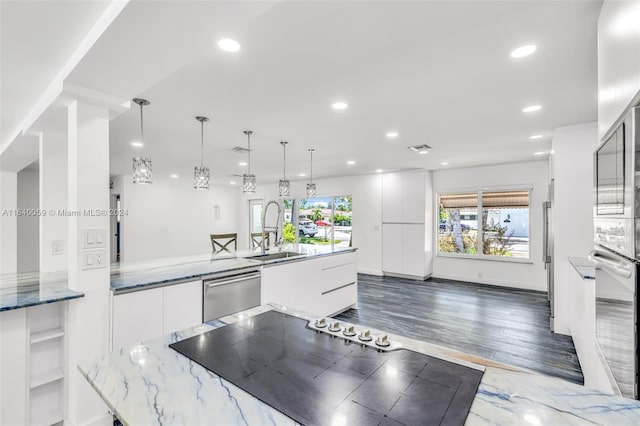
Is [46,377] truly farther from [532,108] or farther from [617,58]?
[532,108]

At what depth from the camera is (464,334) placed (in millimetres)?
3543

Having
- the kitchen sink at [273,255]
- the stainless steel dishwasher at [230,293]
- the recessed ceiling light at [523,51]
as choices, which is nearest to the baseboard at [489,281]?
the kitchen sink at [273,255]

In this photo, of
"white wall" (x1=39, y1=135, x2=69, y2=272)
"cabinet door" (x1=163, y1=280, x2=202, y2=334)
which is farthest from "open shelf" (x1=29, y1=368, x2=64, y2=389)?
"white wall" (x1=39, y1=135, x2=69, y2=272)

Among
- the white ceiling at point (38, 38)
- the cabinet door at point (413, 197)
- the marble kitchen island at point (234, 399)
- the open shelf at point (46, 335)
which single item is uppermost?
the white ceiling at point (38, 38)

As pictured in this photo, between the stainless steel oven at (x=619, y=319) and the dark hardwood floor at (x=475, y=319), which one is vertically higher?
the stainless steel oven at (x=619, y=319)

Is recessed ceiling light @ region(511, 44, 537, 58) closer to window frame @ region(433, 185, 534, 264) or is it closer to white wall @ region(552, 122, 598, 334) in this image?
white wall @ region(552, 122, 598, 334)

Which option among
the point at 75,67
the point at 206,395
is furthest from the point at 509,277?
the point at 75,67

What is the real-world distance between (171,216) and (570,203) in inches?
337

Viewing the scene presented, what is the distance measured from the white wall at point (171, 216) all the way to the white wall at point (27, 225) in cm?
160

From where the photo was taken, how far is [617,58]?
1193 millimetres

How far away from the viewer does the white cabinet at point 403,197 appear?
648 cm

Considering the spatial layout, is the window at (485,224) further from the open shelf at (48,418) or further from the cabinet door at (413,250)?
the open shelf at (48,418)

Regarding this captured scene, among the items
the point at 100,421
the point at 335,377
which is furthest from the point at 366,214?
the point at 335,377

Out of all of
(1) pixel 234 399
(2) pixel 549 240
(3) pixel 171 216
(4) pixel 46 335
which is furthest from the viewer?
(3) pixel 171 216
